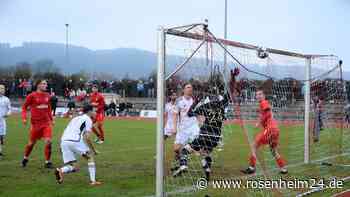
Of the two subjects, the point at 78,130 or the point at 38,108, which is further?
the point at 38,108

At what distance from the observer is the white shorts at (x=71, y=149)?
1047 cm

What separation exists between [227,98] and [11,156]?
26.0ft

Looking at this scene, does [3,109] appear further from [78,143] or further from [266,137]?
[266,137]

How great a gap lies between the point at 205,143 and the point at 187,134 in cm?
72

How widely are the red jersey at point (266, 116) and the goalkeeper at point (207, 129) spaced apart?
1.72 m

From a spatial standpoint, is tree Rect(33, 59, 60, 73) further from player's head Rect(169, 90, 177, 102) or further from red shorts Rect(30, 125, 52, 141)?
player's head Rect(169, 90, 177, 102)

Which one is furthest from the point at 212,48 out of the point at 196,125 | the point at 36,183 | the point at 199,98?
the point at 36,183

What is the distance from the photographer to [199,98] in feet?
34.0

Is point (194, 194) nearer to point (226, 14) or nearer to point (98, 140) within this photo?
point (98, 140)

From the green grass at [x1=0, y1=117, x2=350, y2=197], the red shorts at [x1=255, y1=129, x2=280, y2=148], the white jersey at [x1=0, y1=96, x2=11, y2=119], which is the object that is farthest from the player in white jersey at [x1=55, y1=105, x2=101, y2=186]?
the white jersey at [x1=0, y1=96, x2=11, y2=119]

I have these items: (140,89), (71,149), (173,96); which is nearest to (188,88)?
(173,96)

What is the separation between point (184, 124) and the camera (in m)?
11.4

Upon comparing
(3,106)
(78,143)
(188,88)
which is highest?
(188,88)

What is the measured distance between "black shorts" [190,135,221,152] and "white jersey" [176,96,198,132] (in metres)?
0.54
